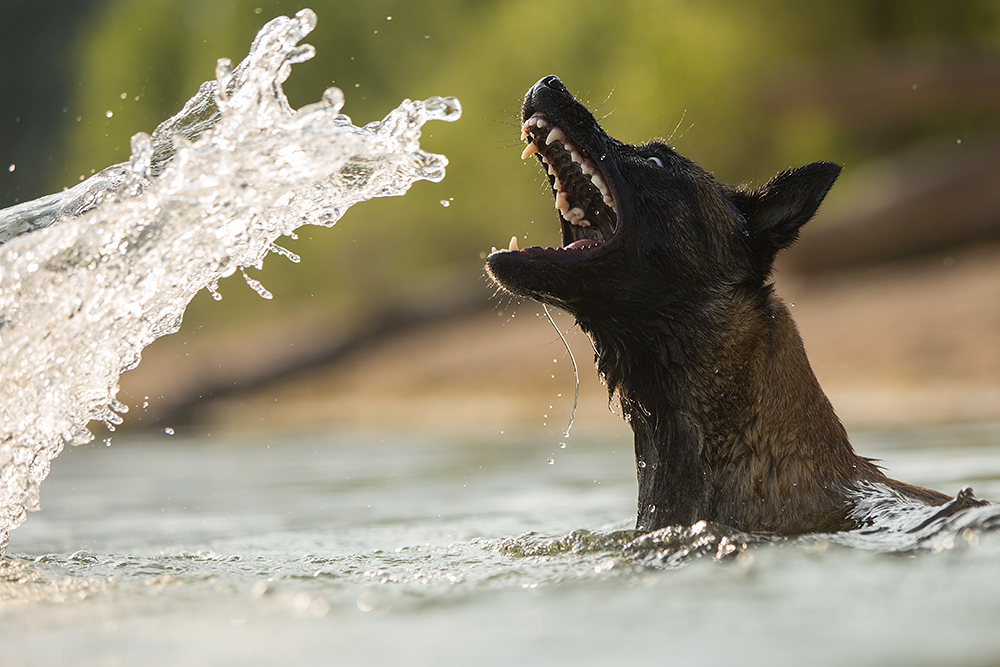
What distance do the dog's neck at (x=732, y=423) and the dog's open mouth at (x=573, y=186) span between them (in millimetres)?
472

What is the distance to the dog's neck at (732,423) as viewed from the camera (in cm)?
392

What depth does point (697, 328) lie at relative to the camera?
4164mm

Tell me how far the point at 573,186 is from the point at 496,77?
25.9 m

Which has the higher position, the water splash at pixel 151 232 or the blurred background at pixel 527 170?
the blurred background at pixel 527 170

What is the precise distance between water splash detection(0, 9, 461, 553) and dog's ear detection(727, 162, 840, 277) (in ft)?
3.93

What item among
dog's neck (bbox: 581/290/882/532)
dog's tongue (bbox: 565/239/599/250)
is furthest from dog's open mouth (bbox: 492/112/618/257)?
dog's neck (bbox: 581/290/882/532)

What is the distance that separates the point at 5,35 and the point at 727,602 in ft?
110

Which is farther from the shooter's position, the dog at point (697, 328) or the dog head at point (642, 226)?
the dog head at point (642, 226)

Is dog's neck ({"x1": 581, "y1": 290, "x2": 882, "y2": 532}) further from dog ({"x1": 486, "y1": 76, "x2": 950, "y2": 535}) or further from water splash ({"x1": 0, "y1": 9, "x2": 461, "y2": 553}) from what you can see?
water splash ({"x1": 0, "y1": 9, "x2": 461, "y2": 553})

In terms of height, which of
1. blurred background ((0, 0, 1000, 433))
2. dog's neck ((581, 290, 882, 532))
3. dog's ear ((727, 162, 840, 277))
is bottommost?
dog's neck ((581, 290, 882, 532))

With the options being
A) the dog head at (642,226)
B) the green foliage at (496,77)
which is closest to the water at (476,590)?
the dog head at (642,226)

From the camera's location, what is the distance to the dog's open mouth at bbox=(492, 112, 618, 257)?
438 cm

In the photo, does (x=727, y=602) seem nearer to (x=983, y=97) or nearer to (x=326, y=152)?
(x=326, y=152)

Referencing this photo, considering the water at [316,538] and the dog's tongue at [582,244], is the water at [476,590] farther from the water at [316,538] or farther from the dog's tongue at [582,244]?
the dog's tongue at [582,244]
